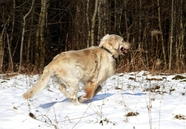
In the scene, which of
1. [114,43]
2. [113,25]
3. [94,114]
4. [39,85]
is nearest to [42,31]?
[113,25]

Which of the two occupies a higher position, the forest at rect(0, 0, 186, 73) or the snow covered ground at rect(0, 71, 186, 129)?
the forest at rect(0, 0, 186, 73)

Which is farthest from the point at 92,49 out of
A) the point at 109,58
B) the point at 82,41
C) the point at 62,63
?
the point at 82,41

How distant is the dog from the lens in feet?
16.5

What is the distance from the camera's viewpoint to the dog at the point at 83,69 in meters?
5.04

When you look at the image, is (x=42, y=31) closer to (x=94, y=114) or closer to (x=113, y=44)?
(x=113, y=44)

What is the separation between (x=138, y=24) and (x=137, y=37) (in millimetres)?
874

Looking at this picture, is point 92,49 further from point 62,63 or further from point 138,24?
point 138,24

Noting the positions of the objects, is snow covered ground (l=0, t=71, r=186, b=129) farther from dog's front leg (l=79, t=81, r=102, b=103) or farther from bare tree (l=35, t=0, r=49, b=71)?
bare tree (l=35, t=0, r=49, b=71)

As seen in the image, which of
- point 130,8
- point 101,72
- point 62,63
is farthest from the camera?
point 130,8

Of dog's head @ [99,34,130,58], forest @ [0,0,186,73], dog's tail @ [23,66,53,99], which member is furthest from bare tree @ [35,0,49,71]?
dog's tail @ [23,66,53,99]

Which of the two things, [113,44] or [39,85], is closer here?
[39,85]

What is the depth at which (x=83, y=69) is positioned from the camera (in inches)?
211

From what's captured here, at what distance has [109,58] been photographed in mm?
5715

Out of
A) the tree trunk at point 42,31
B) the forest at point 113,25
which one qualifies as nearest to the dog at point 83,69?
the forest at point 113,25
